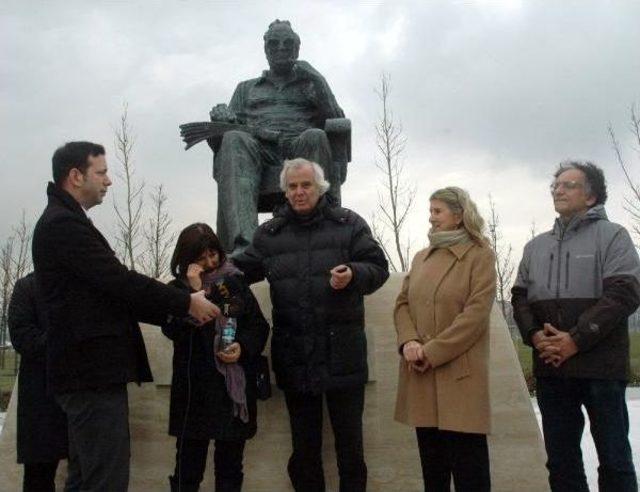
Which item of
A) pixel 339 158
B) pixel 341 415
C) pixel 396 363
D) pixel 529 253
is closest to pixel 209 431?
pixel 341 415

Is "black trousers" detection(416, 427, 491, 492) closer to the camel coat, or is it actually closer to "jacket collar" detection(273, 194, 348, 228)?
the camel coat

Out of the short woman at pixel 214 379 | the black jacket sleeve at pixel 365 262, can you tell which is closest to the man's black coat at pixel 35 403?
the short woman at pixel 214 379

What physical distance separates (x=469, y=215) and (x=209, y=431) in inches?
57.3

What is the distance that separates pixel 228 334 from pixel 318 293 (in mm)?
429

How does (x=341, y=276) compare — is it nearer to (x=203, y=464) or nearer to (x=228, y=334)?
(x=228, y=334)

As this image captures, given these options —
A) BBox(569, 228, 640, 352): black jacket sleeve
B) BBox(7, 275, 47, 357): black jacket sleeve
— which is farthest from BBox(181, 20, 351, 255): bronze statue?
BBox(569, 228, 640, 352): black jacket sleeve

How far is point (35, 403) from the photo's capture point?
3393 millimetres

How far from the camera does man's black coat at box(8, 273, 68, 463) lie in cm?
335

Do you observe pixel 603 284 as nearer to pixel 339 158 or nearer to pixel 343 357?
pixel 343 357

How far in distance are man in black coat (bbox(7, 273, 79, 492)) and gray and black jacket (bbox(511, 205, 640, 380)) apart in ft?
7.47

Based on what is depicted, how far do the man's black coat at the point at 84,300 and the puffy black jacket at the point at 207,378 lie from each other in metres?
0.43

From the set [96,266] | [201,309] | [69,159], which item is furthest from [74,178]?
[201,309]

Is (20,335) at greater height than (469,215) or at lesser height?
lesser

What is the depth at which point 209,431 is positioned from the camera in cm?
293
